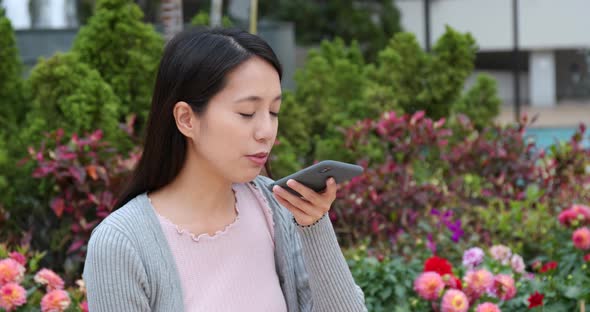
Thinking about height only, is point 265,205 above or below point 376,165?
above

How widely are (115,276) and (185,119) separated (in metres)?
0.33

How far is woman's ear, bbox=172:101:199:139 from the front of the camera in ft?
5.55

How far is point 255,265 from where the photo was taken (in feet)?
5.94

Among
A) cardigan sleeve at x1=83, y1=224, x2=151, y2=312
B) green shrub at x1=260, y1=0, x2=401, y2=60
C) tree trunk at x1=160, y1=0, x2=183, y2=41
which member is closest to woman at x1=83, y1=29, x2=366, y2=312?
cardigan sleeve at x1=83, y1=224, x2=151, y2=312

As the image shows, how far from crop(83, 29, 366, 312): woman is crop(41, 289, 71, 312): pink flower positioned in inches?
41.9

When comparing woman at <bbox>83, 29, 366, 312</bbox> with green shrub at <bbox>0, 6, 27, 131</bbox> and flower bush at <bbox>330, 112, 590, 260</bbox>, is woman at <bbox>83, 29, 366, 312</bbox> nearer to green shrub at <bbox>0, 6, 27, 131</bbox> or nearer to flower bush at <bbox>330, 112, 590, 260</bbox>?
flower bush at <bbox>330, 112, 590, 260</bbox>

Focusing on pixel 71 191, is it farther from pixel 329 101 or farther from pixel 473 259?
pixel 329 101

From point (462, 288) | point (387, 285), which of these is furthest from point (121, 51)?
point (462, 288)

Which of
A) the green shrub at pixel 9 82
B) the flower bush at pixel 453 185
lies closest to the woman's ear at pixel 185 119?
the flower bush at pixel 453 185

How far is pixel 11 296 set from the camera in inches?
108

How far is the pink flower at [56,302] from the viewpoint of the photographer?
2.74m

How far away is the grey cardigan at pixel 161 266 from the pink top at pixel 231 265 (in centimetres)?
2

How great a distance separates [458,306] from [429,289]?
13 cm

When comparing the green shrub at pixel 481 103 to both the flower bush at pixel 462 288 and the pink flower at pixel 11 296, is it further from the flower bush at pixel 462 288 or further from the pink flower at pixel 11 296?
the pink flower at pixel 11 296
